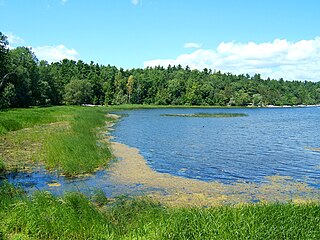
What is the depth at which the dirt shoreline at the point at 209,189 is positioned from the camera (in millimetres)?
15891

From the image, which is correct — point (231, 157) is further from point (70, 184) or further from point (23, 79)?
point (23, 79)

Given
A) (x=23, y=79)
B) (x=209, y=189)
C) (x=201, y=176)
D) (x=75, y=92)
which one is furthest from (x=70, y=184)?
(x=75, y=92)

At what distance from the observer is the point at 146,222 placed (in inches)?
401

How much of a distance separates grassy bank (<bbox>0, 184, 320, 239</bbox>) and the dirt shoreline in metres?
4.48

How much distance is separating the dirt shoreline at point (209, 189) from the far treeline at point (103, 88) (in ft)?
191

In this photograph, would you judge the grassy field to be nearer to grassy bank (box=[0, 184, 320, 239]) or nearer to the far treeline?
grassy bank (box=[0, 184, 320, 239])

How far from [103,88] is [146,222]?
138 meters

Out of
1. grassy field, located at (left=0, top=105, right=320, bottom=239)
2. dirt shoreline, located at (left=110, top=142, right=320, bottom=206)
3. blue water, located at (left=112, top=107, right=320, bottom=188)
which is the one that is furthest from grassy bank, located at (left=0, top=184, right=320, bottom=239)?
blue water, located at (left=112, top=107, right=320, bottom=188)

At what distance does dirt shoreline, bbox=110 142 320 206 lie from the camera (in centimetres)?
1589

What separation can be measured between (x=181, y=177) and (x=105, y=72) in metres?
152

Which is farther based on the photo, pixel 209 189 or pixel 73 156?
pixel 73 156

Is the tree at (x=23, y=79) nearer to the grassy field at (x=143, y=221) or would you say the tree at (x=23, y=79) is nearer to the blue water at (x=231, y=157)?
the blue water at (x=231, y=157)

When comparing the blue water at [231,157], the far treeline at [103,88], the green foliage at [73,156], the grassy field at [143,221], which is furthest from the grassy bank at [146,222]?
the far treeline at [103,88]

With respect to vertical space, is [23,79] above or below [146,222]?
above
